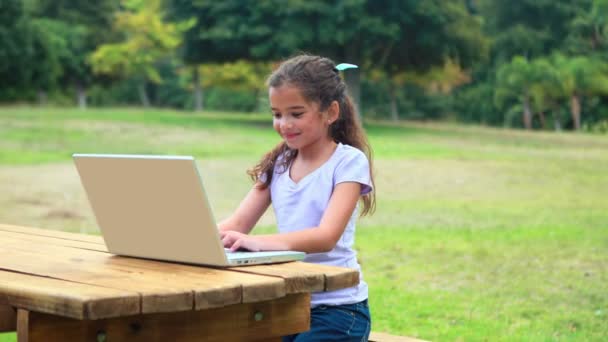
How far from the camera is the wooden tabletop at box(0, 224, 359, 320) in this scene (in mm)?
2520

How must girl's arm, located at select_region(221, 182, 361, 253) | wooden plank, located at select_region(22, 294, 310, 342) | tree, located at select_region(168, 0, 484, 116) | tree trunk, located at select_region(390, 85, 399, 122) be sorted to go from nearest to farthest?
wooden plank, located at select_region(22, 294, 310, 342) → girl's arm, located at select_region(221, 182, 361, 253) → tree, located at select_region(168, 0, 484, 116) → tree trunk, located at select_region(390, 85, 399, 122)

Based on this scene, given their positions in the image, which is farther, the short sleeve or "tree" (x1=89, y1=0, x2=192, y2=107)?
"tree" (x1=89, y1=0, x2=192, y2=107)

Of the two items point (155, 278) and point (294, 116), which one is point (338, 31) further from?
point (155, 278)

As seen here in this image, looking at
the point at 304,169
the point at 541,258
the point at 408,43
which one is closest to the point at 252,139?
the point at 408,43

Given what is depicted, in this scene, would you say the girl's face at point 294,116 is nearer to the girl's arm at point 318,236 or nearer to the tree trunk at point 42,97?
the girl's arm at point 318,236

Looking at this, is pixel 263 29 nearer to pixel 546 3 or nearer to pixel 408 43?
pixel 408 43

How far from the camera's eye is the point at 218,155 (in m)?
21.4

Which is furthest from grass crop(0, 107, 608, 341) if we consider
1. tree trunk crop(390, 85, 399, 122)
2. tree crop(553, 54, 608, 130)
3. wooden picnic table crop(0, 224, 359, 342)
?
tree trunk crop(390, 85, 399, 122)

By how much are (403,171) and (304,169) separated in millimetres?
15095

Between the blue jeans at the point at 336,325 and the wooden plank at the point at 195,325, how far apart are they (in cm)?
27

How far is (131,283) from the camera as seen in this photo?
2742 mm

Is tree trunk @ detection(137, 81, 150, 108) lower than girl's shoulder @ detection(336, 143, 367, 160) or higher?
lower

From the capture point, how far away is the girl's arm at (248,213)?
389cm

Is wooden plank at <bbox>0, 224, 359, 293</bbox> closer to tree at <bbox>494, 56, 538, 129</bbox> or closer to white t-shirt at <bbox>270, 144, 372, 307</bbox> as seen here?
white t-shirt at <bbox>270, 144, 372, 307</bbox>
